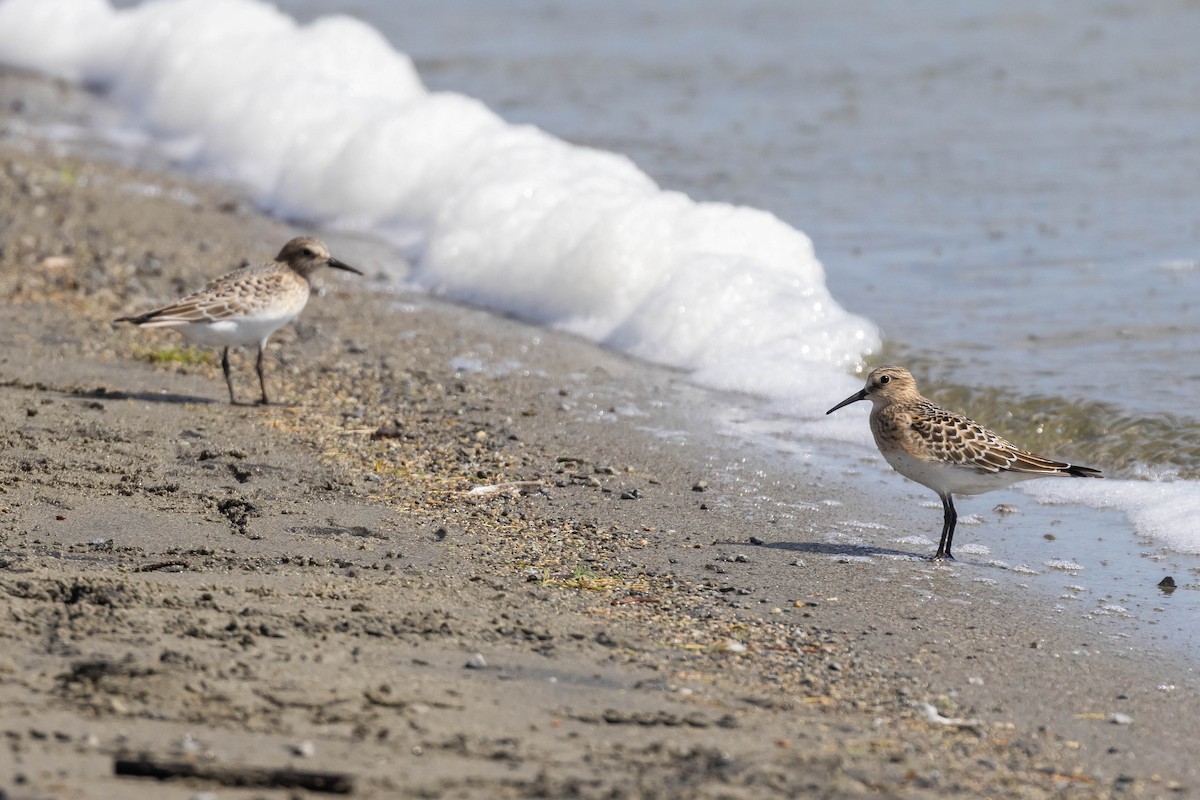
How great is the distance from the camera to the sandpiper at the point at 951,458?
6.43 m

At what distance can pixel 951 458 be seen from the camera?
6434mm

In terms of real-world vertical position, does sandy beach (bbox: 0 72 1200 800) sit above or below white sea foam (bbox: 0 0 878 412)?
below

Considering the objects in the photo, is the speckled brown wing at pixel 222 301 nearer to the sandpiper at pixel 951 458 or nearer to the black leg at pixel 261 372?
the black leg at pixel 261 372

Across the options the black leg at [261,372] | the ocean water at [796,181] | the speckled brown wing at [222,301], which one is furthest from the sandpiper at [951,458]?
the speckled brown wing at [222,301]

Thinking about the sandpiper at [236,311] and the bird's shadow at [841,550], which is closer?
the bird's shadow at [841,550]

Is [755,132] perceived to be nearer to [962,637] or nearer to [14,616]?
[962,637]

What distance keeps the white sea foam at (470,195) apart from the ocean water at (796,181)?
0.03 metres

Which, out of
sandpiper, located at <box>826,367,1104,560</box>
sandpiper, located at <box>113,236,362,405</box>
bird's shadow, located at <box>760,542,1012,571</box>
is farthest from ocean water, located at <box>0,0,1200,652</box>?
sandpiper, located at <box>113,236,362,405</box>

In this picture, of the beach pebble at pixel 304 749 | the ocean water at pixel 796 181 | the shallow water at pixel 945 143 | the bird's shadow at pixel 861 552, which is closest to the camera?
the beach pebble at pixel 304 749

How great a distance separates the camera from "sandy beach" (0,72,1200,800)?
375 centimetres

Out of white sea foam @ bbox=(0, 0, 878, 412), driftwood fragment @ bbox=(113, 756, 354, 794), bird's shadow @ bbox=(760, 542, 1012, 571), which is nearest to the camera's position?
driftwood fragment @ bbox=(113, 756, 354, 794)

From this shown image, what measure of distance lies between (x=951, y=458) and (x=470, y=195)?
6480 millimetres

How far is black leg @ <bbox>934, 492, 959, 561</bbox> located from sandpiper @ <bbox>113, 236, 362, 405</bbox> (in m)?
3.68

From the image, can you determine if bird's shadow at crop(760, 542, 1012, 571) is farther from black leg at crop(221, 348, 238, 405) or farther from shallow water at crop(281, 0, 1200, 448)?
black leg at crop(221, 348, 238, 405)
